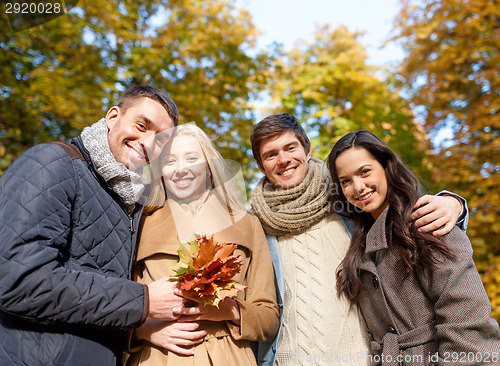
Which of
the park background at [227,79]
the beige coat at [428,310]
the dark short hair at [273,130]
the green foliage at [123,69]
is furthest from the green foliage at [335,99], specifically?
the beige coat at [428,310]

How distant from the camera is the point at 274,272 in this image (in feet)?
7.77

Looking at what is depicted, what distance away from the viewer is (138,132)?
2.05 metres

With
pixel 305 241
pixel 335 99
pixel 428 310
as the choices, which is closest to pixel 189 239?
pixel 305 241

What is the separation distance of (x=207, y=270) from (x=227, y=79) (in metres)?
4.11

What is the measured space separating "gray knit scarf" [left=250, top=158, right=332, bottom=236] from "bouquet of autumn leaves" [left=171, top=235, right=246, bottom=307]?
80 centimetres

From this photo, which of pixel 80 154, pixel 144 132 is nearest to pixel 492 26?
pixel 144 132

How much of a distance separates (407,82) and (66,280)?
6337 mm

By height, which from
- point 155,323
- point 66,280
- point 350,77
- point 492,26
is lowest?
point 155,323

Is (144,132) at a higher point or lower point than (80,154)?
higher

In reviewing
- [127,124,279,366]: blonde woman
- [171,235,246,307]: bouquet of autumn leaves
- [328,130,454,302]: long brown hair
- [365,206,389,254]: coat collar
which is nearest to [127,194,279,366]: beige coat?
[127,124,279,366]: blonde woman

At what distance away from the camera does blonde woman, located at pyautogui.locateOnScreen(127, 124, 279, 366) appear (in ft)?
6.06

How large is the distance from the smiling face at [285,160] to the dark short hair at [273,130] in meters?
0.03

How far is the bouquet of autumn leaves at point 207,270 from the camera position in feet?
5.16

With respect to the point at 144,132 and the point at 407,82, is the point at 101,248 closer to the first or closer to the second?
the point at 144,132
